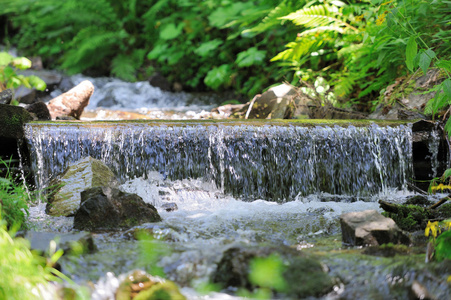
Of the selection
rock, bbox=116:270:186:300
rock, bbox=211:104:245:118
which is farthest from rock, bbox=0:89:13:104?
rock, bbox=116:270:186:300

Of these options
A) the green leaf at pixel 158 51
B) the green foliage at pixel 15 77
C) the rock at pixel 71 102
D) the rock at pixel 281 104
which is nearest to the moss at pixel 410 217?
the rock at pixel 281 104

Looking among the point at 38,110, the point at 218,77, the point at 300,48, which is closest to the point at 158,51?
the point at 218,77

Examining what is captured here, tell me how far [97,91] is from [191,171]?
6245 mm

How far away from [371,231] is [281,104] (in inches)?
145

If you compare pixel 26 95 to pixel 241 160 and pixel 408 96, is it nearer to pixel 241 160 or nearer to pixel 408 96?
pixel 241 160

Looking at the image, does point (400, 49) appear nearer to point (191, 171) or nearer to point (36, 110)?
point (191, 171)

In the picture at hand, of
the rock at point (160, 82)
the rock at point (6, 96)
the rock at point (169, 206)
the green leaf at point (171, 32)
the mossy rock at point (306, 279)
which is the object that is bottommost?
the rock at point (160, 82)

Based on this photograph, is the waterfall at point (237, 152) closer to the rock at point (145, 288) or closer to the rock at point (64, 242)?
the rock at point (64, 242)

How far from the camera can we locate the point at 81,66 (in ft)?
36.6

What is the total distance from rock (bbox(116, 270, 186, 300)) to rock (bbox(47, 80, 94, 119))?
460 centimetres

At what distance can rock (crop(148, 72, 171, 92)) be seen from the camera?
9.98 metres

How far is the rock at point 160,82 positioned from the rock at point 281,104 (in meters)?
4.08

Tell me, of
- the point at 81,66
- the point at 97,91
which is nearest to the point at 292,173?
the point at 97,91

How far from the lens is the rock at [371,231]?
8.05 feet
